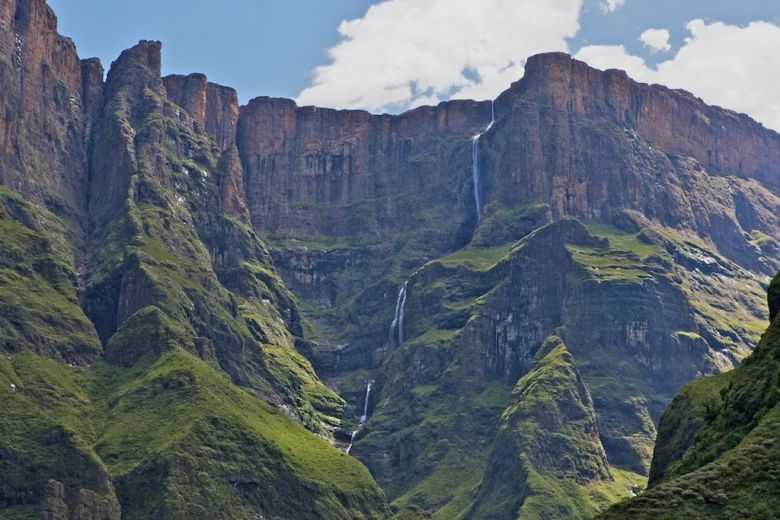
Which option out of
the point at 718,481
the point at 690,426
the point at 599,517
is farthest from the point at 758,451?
the point at 690,426

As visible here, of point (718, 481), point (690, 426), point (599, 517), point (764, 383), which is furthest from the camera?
point (690, 426)

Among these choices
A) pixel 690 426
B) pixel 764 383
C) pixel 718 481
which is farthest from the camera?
pixel 690 426

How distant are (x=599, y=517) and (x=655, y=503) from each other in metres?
5.73

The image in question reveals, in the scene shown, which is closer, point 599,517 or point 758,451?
point 599,517

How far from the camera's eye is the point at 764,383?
12606 cm

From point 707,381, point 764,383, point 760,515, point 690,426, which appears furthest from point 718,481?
point 707,381

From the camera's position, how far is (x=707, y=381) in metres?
164

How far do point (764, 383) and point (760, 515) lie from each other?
30178 mm

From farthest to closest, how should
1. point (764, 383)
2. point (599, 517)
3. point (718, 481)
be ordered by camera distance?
point (764, 383) → point (718, 481) → point (599, 517)

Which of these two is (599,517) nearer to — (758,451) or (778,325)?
(758,451)

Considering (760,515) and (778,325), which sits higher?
(778,325)

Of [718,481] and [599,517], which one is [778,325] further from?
[599,517]

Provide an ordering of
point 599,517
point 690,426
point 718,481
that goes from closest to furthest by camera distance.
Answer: point 599,517, point 718,481, point 690,426

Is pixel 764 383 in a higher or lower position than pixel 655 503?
higher
